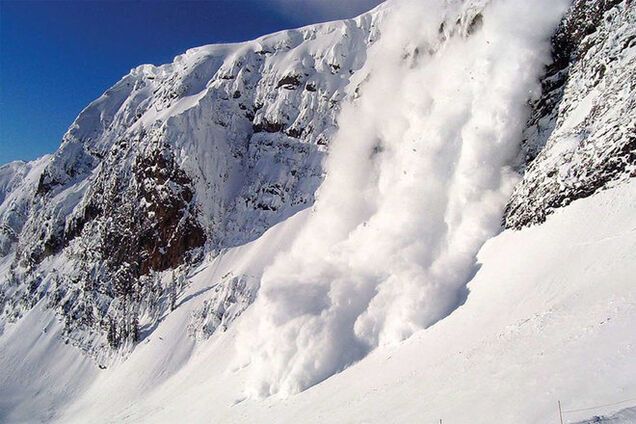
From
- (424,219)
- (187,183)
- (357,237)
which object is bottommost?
(424,219)

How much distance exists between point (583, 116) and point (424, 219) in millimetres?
11644

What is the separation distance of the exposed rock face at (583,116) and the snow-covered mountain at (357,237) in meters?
0.13

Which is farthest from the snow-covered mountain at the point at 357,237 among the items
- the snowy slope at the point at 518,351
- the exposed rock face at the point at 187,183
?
the exposed rock face at the point at 187,183

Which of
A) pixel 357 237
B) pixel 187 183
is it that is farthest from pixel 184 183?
pixel 357 237

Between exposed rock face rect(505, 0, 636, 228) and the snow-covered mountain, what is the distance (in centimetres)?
13

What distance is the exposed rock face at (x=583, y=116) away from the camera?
25.0 m

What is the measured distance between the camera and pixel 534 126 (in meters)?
32.5

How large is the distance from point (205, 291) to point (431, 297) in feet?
107

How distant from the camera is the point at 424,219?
34.6 metres

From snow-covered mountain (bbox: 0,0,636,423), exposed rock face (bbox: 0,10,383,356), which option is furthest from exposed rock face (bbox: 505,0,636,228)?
exposed rock face (bbox: 0,10,383,356)

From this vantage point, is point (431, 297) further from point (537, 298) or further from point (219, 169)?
point (219, 169)

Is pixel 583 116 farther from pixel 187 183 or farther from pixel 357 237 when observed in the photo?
pixel 187 183

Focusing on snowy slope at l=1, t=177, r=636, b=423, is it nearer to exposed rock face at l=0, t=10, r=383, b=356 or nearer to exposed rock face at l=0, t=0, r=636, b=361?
exposed rock face at l=0, t=0, r=636, b=361

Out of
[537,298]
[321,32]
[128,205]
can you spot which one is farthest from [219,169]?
[537,298]
